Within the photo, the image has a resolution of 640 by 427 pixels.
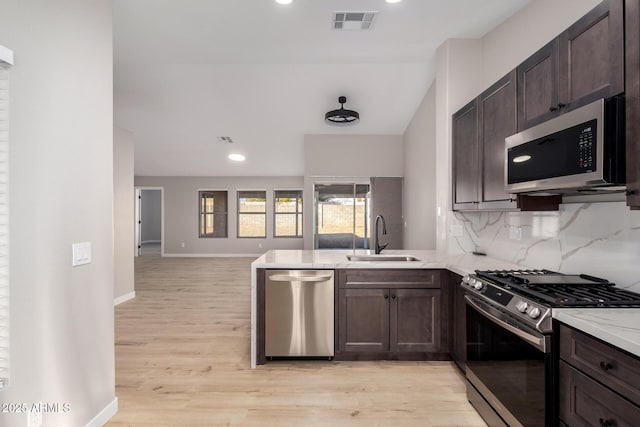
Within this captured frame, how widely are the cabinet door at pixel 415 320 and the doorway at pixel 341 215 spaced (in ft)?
12.6

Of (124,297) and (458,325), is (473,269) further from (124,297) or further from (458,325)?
(124,297)

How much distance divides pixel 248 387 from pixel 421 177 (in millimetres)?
3838

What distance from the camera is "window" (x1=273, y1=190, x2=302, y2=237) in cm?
959

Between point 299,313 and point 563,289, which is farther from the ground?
point 563,289

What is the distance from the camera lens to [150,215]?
13297 mm

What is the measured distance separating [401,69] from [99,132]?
12.1 ft

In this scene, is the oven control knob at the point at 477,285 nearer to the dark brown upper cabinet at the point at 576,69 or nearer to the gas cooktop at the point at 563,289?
the gas cooktop at the point at 563,289

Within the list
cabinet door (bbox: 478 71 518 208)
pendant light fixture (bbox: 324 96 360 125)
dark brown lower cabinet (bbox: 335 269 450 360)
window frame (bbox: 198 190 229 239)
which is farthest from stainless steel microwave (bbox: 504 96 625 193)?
window frame (bbox: 198 190 229 239)

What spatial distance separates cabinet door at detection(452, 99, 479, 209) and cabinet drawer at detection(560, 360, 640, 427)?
1.62 metres

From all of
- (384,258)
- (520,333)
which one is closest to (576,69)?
(520,333)

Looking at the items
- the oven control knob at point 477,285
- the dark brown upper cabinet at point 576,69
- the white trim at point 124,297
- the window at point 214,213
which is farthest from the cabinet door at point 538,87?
the window at point 214,213

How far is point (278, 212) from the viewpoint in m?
9.59

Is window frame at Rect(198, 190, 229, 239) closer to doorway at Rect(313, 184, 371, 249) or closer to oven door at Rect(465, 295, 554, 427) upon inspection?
doorway at Rect(313, 184, 371, 249)

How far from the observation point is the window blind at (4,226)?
4.70 ft
